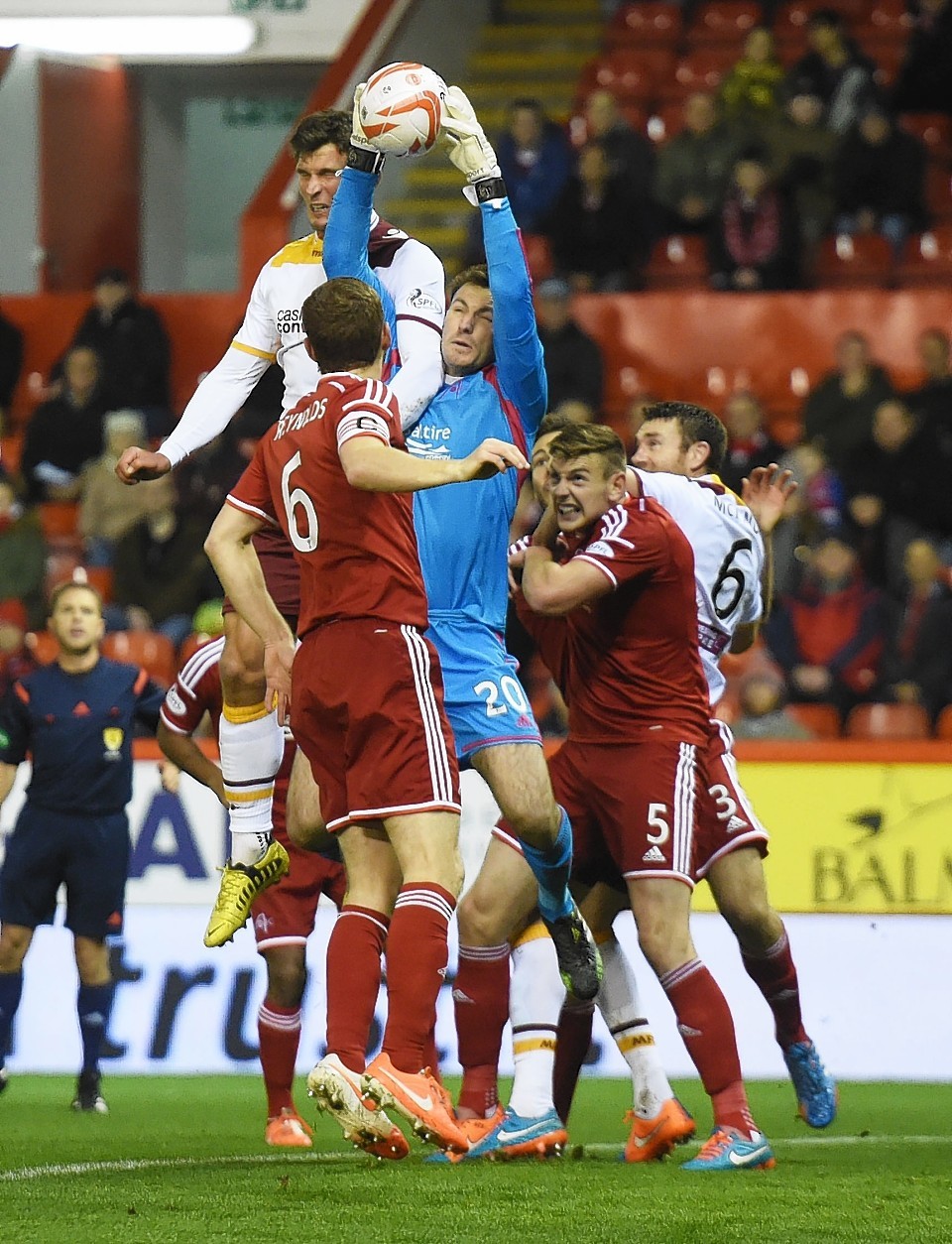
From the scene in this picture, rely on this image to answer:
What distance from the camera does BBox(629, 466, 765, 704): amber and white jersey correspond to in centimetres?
644

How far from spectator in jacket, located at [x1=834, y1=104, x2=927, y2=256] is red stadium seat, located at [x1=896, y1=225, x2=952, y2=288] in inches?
3.5

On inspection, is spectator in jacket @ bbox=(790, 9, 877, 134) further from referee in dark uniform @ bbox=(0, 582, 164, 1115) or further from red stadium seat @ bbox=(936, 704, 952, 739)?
referee in dark uniform @ bbox=(0, 582, 164, 1115)

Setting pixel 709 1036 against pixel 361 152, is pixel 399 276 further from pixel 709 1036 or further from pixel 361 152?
pixel 709 1036

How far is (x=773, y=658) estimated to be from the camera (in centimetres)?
1098

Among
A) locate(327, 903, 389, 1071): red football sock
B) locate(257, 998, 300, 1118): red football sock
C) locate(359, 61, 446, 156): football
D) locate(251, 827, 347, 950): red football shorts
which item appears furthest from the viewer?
locate(251, 827, 347, 950): red football shorts

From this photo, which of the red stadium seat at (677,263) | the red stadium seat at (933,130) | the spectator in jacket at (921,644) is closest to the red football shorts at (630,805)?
the spectator in jacket at (921,644)

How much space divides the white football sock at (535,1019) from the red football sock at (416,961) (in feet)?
2.93

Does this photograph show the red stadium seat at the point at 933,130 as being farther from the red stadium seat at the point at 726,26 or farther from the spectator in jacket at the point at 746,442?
the spectator in jacket at the point at 746,442

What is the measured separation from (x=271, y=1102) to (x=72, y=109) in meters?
12.0

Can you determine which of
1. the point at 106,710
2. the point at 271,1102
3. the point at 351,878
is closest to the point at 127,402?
the point at 106,710

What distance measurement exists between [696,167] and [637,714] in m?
8.10

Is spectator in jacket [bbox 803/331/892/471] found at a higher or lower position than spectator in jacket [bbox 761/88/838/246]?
lower

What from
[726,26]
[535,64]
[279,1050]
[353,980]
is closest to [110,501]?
[535,64]

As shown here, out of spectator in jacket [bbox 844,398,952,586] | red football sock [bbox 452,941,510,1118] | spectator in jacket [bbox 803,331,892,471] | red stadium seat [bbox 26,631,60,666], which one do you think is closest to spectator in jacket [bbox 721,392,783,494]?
spectator in jacket [bbox 803,331,892,471]
